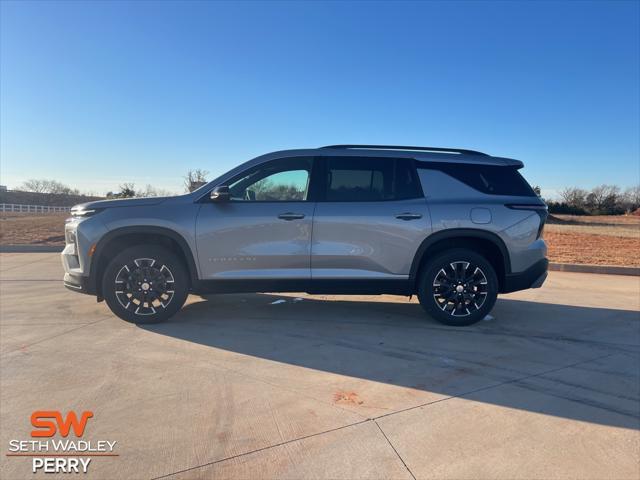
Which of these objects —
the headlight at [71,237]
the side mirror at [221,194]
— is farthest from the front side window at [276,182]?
the headlight at [71,237]

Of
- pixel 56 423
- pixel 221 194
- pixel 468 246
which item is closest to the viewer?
pixel 56 423

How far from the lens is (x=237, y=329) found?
464 centimetres

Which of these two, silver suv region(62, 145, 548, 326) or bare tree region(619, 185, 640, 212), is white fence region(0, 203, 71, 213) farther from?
bare tree region(619, 185, 640, 212)

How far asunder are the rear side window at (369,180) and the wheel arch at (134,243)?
1.68 m

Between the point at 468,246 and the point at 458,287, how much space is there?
506mm

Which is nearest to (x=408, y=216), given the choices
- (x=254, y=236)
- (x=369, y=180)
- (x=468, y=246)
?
(x=369, y=180)

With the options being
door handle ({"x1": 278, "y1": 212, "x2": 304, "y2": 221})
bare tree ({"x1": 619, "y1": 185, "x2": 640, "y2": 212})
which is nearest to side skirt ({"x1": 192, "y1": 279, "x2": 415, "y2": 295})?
door handle ({"x1": 278, "y1": 212, "x2": 304, "y2": 221})

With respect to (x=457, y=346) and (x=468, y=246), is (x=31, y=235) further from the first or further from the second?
(x=457, y=346)

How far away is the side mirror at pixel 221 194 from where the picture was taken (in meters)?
4.52

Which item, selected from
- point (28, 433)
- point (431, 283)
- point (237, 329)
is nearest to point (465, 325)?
point (431, 283)

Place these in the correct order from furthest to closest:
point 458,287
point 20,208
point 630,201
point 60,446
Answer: point 630,201 → point 20,208 → point 458,287 → point 60,446

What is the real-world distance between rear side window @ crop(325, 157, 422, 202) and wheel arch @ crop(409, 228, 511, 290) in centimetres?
57

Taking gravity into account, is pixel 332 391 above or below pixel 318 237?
below

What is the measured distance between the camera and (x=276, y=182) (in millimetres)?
4777
